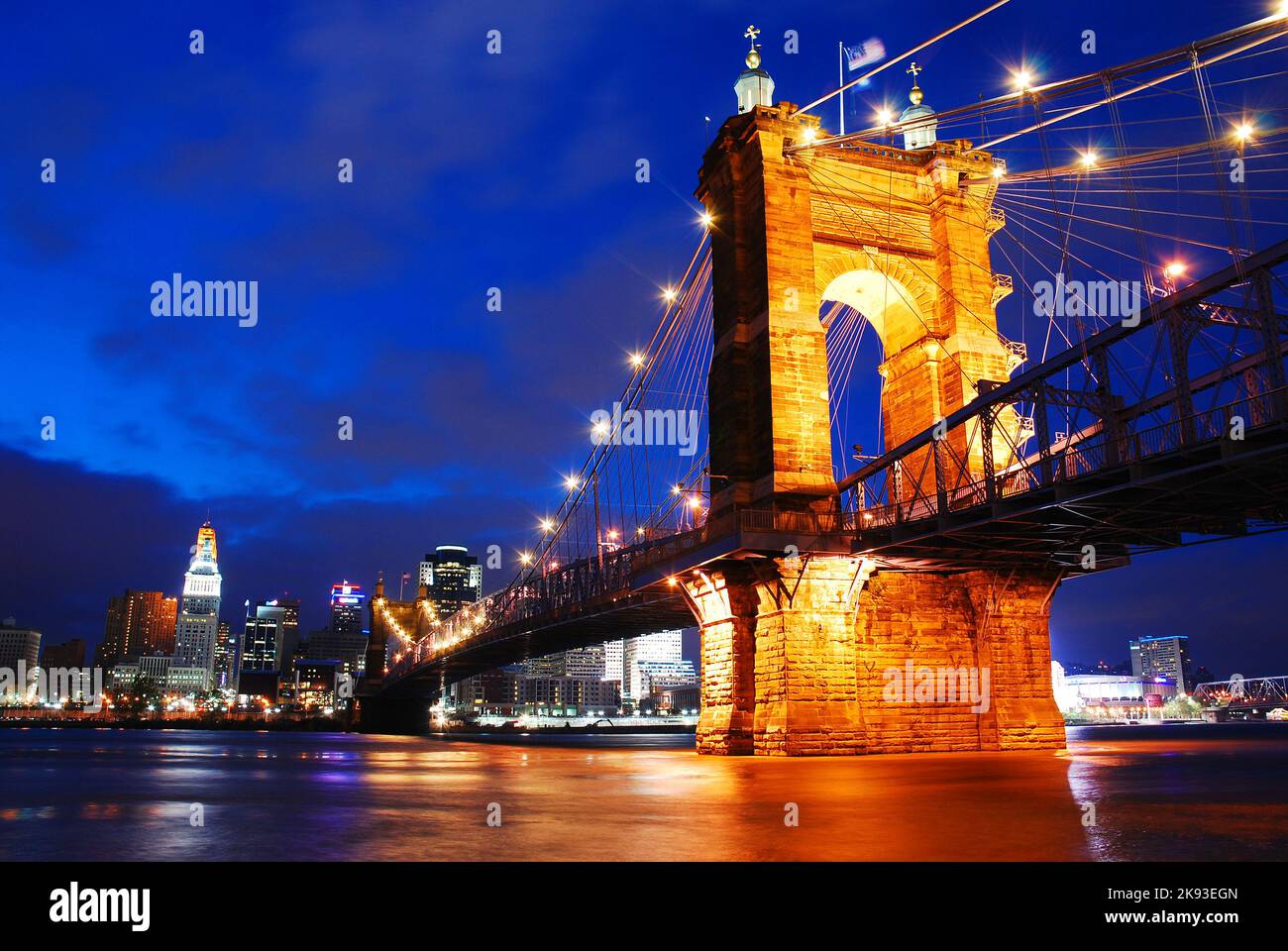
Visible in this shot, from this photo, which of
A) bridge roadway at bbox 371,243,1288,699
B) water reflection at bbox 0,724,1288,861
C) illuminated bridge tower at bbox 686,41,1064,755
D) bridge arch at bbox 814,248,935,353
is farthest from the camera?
bridge arch at bbox 814,248,935,353

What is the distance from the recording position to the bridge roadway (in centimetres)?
1964

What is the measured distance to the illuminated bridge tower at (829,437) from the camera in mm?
31453

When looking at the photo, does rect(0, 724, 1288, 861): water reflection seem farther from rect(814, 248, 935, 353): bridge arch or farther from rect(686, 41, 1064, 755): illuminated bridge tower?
rect(814, 248, 935, 353): bridge arch

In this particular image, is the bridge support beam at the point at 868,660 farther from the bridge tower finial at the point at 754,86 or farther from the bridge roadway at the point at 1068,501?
the bridge tower finial at the point at 754,86

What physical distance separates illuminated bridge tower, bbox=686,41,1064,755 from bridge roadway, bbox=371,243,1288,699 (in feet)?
3.64

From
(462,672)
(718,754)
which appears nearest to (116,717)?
(462,672)

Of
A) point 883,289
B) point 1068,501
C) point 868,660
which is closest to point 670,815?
point 1068,501

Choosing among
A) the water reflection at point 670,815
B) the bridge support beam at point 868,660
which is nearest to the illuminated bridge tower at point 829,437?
the bridge support beam at point 868,660

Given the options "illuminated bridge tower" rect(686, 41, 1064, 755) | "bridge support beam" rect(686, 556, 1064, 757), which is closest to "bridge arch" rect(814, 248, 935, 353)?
"illuminated bridge tower" rect(686, 41, 1064, 755)

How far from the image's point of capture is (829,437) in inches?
1330

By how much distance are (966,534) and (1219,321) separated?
9.87m

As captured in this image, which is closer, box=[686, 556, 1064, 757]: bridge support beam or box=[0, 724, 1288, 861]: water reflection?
box=[0, 724, 1288, 861]: water reflection

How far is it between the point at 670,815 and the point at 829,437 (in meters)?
22.6

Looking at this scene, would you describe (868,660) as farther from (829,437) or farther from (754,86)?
(754,86)
